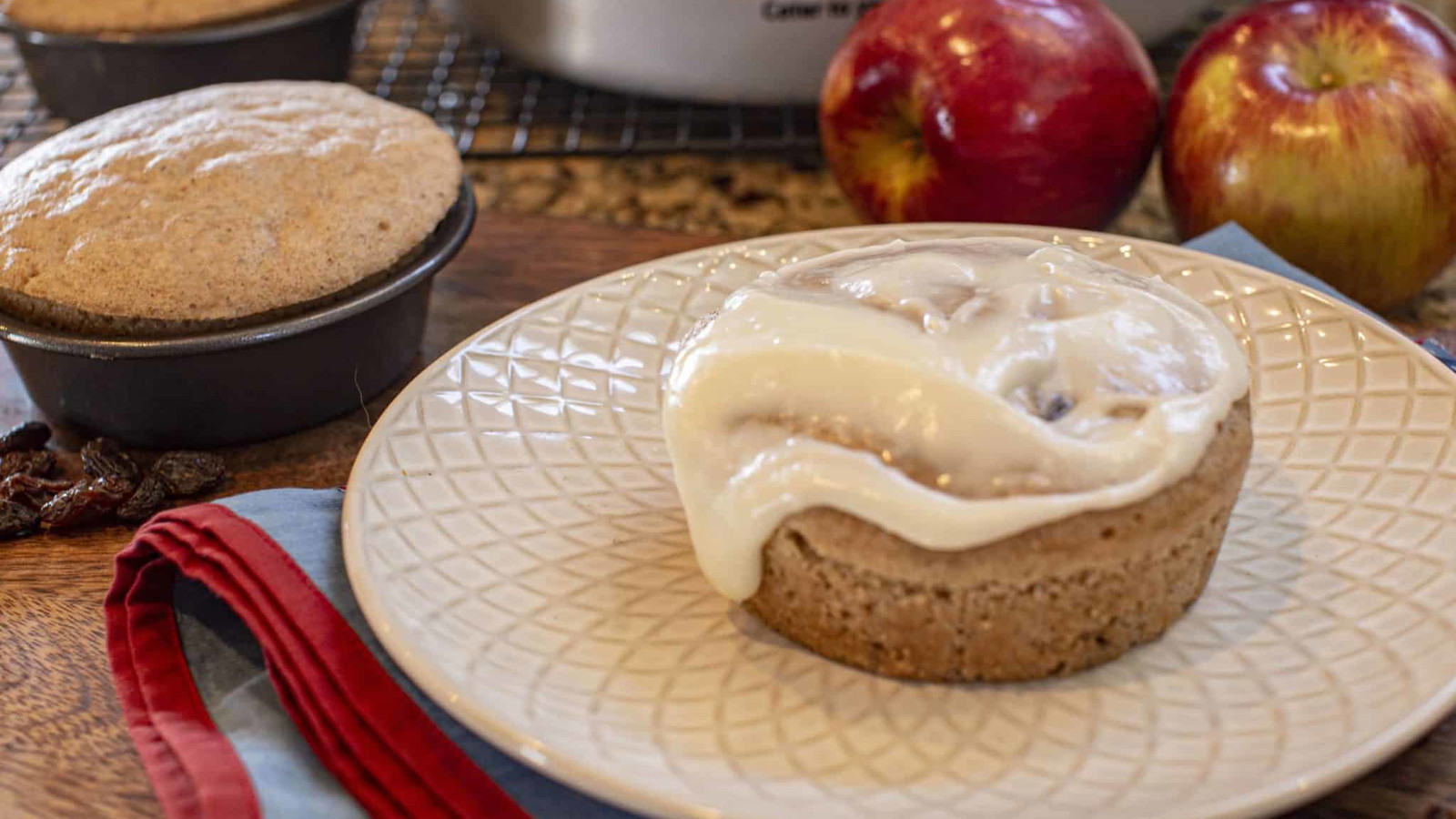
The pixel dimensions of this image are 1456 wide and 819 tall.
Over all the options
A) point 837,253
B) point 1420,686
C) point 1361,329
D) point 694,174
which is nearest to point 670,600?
point 837,253

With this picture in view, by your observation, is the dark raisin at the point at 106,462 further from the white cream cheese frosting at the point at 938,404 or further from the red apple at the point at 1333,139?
the red apple at the point at 1333,139

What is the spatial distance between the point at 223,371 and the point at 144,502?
151 mm

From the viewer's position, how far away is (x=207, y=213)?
1277 millimetres

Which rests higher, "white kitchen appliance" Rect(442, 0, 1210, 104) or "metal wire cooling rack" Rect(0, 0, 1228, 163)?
"white kitchen appliance" Rect(442, 0, 1210, 104)

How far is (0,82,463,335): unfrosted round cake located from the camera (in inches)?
48.6

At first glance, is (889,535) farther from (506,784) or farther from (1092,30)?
(1092,30)

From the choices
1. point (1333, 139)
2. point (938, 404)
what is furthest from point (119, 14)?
point (1333, 139)

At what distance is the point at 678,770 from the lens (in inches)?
31.4

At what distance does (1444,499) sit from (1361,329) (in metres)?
0.23

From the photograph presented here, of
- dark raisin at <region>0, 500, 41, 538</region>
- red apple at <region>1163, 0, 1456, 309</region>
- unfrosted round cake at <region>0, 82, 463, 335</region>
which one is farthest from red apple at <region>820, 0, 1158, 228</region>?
dark raisin at <region>0, 500, 41, 538</region>

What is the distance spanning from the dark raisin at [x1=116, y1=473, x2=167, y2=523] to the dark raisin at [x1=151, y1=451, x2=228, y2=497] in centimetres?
1

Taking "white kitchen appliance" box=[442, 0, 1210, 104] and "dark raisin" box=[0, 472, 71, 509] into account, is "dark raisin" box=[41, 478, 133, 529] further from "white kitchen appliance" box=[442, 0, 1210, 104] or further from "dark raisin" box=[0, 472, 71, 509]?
"white kitchen appliance" box=[442, 0, 1210, 104]

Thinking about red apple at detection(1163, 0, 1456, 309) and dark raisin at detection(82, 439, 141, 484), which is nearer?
dark raisin at detection(82, 439, 141, 484)

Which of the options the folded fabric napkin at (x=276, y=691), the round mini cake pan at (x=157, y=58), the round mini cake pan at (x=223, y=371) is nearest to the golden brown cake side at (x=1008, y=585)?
the folded fabric napkin at (x=276, y=691)
